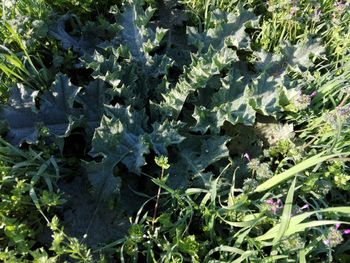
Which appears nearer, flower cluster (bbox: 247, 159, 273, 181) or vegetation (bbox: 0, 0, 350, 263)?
vegetation (bbox: 0, 0, 350, 263)

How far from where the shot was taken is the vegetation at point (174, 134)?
1725 mm

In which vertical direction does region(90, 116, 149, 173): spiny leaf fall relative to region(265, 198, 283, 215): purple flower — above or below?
above

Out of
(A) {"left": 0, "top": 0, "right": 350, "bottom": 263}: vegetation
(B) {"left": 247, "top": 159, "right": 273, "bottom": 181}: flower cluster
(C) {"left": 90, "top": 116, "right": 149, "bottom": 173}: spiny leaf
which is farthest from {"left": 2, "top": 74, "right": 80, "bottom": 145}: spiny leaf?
(B) {"left": 247, "top": 159, "right": 273, "bottom": 181}: flower cluster

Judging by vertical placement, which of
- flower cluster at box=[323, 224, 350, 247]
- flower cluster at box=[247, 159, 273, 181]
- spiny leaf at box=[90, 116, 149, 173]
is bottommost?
flower cluster at box=[323, 224, 350, 247]

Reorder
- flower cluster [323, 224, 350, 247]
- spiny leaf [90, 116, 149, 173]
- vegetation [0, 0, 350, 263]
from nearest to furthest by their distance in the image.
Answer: flower cluster [323, 224, 350, 247] < vegetation [0, 0, 350, 263] < spiny leaf [90, 116, 149, 173]

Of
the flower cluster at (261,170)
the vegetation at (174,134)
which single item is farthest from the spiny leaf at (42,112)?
the flower cluster at (261,170)

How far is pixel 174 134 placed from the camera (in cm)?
193

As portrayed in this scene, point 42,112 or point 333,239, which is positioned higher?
point 42,112

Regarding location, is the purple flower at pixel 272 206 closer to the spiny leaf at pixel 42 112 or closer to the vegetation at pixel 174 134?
the vegetation at pixel 174 134

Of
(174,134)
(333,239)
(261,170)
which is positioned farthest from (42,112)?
(333,239)

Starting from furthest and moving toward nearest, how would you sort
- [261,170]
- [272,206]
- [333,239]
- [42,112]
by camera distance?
[42,112]
[261,170]
[272,206]
[333,239]

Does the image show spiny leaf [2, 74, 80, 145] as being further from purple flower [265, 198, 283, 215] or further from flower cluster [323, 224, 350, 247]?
flower cluster [323, 224, 350, 247]

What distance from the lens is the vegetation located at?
67.9 inches

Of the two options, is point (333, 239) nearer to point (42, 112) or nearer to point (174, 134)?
point (174, 134)
